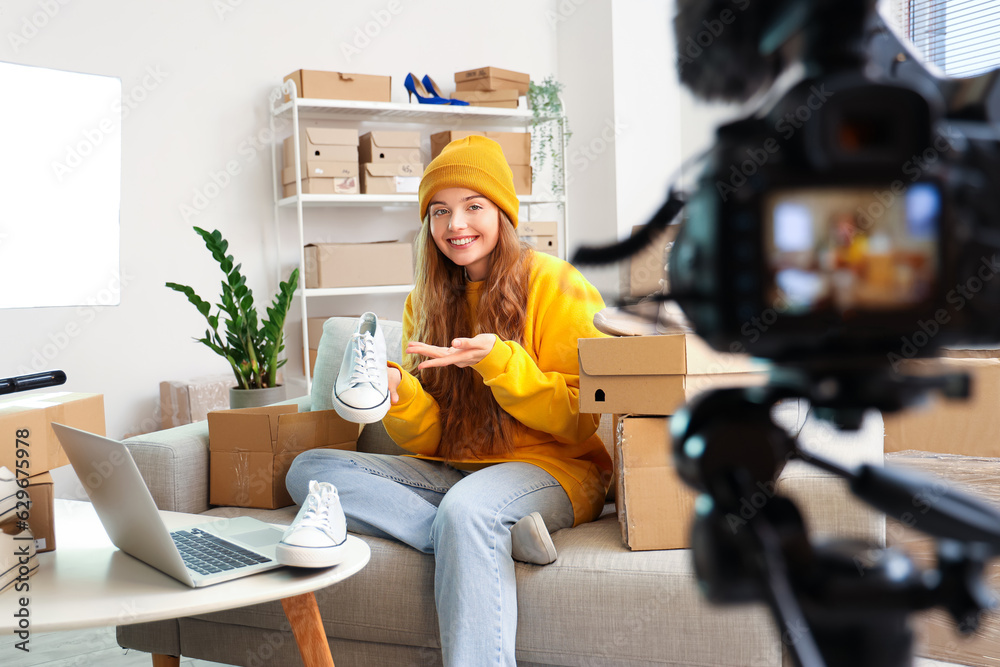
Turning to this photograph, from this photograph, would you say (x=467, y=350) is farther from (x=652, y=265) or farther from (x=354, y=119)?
(x=354, y=119)

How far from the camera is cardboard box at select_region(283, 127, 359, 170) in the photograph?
2.86 metres

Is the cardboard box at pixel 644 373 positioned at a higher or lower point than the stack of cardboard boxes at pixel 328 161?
lower

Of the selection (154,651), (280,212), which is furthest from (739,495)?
(280,212)

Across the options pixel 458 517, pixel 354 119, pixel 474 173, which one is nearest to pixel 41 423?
pixel 458 517

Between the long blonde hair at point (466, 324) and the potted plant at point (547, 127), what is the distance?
1.78m

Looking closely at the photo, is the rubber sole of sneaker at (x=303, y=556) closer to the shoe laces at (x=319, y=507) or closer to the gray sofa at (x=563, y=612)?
the shoe laces at (x=319, y=507)

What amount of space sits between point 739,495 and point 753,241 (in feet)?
0.24

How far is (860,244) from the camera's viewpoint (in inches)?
7.1

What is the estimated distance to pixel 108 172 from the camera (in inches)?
47.4

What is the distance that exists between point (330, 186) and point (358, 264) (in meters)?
0.31

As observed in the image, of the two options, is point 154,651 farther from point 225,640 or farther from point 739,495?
point 739,495

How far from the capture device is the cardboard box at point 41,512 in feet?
3.72

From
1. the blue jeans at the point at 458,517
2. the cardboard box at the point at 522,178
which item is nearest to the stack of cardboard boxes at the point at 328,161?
the cardboard box at the point at 522,178

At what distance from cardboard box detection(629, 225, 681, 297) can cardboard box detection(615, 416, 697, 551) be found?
1.10 meters
